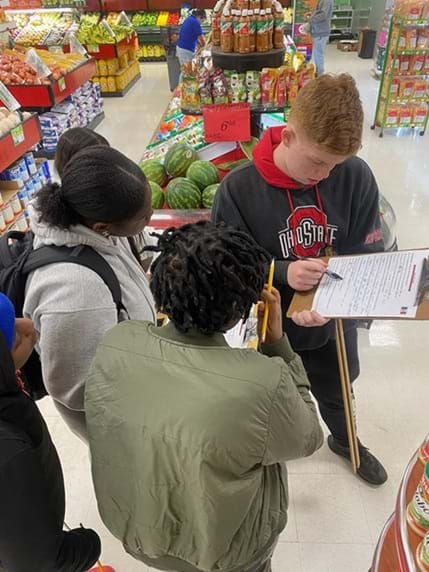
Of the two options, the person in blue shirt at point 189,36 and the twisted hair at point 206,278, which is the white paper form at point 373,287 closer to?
the twisted hair at point 206,278

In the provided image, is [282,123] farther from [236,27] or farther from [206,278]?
[206,278]

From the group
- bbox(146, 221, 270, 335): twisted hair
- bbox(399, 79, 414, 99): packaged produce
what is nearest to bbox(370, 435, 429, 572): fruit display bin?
bbox(146, 221, 270, 335): twisted hair

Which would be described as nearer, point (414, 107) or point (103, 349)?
point (103, 349)

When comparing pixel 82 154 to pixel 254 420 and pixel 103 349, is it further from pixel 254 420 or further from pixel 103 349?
pixel 254 420

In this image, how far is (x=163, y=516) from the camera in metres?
1.01

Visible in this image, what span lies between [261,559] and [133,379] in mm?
808

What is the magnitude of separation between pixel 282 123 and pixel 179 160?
73cm

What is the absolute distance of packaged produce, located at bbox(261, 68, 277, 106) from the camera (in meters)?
2.76

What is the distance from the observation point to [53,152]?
6297 millimetres

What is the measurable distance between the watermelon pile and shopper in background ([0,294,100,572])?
71.1 inches

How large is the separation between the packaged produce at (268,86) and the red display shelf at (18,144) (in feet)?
7.71

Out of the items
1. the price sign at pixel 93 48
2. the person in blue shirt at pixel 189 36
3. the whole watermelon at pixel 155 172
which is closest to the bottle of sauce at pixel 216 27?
the whole watermelon at pixel 155 172

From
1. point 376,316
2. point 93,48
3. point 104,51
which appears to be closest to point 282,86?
point 376,316

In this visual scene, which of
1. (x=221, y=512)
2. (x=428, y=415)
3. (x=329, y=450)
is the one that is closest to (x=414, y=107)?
(x=428, y=415)
